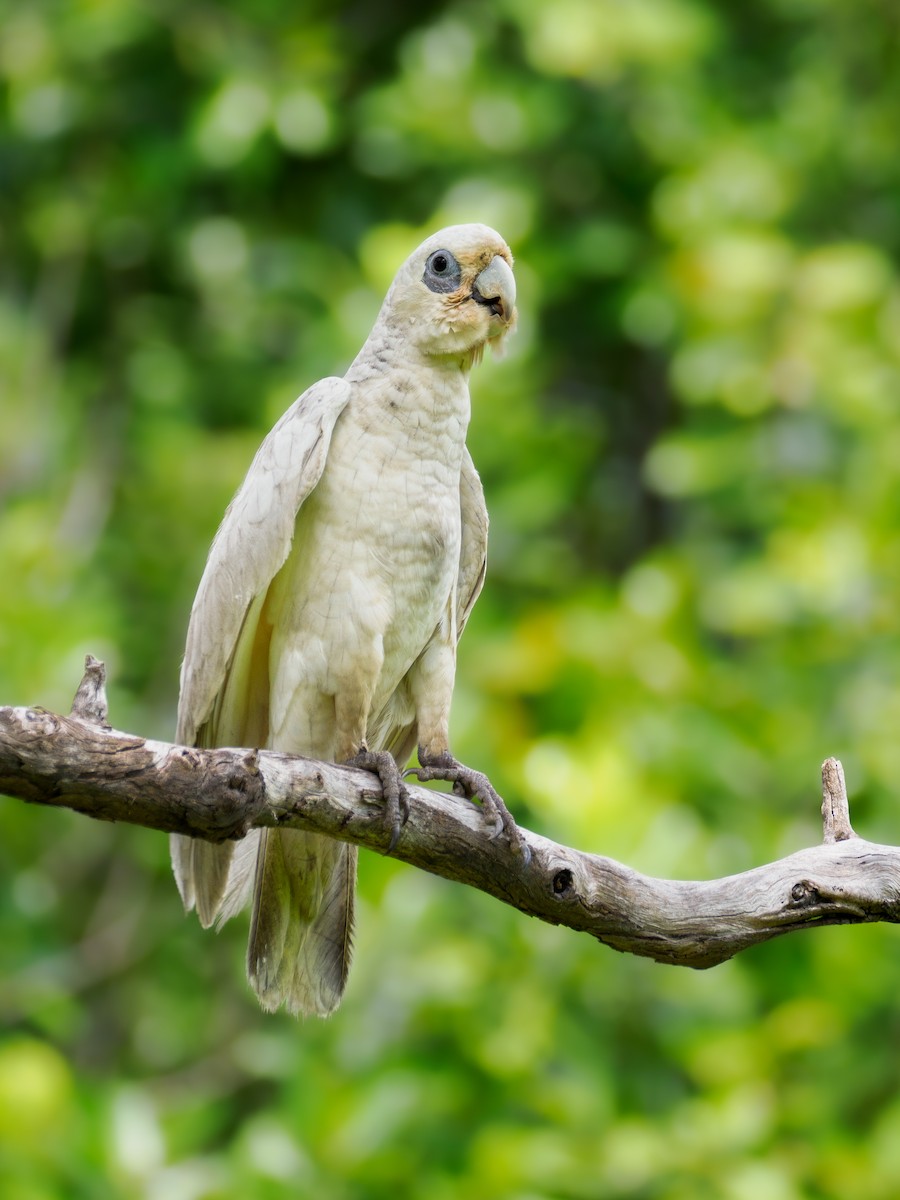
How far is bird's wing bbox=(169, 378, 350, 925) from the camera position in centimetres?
346

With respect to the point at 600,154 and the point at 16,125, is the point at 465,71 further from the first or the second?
the point at 16,125

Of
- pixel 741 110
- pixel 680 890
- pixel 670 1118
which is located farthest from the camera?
pixel 741 110

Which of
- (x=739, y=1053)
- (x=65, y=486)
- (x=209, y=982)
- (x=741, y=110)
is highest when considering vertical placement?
(x=741, y=110)

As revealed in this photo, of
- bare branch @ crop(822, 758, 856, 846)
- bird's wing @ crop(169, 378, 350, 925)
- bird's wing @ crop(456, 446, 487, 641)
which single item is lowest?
bare branch @ crop(822, 758, 856, 846)

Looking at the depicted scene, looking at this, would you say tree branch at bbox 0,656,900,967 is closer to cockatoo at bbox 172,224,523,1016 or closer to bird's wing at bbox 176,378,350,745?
cockatoo at bbox 172,224,523,1016

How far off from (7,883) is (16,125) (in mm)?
3844

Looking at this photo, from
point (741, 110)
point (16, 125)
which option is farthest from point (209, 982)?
point (741, 110)

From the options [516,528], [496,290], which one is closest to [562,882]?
[496,290]

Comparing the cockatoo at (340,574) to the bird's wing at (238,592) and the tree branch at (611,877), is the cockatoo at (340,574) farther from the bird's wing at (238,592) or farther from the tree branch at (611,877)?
the tree branch at (611,877)

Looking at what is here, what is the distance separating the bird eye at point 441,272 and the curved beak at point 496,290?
0.06 m

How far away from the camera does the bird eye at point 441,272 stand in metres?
3.58

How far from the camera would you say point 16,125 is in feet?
24.8

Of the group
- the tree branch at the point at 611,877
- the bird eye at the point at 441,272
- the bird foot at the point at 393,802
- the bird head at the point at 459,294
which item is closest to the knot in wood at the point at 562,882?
the tree branch at the point at 611,877

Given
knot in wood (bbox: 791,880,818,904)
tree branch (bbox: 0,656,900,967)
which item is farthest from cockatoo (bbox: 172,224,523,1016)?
knot in wood (bbox: 791,880,818,904)
